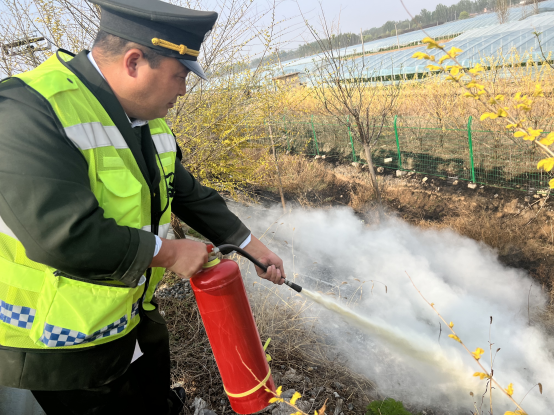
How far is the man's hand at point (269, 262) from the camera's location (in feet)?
6.30

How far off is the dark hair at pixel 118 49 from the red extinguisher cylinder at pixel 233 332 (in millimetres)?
858

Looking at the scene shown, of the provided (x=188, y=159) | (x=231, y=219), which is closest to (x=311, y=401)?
(x=231, y=219)

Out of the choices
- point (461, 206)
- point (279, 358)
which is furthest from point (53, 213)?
point (461, 206)

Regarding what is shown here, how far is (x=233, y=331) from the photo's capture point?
1.71 metres

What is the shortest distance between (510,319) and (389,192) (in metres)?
3.55

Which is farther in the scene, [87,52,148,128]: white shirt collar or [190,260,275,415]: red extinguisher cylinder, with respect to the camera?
[190,260,275,415]: red extinguisher cylinder

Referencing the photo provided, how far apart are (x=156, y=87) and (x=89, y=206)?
55 cm

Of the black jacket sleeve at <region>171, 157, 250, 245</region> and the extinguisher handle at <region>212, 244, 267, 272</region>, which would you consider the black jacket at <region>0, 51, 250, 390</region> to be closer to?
the extinguisher handle at <region>212, 244, 267, 272</region>

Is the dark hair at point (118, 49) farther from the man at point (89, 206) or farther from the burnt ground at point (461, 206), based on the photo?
the burnt ground at point (461, 206)

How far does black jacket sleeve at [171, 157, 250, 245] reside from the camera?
6.55 feet

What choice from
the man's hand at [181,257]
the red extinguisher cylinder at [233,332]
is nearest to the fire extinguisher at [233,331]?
the red extinguisher cylinder at [233,332]

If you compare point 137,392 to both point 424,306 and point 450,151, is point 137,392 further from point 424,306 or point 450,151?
point 450,151

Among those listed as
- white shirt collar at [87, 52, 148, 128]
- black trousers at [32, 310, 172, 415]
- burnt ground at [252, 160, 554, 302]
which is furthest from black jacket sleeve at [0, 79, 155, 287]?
burnt ground at [252, 160, 554, 302]

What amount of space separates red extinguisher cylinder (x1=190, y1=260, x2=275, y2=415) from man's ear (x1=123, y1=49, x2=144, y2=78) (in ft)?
2.74
